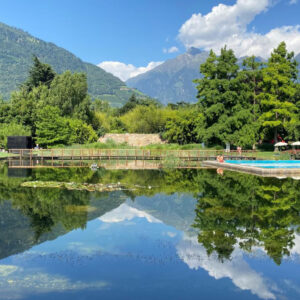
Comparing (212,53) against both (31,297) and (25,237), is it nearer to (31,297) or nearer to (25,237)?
(25,237)

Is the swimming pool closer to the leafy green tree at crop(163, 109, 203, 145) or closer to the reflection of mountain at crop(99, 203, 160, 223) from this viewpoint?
the reflection of mountain at crop(99, 203, 160, 223)

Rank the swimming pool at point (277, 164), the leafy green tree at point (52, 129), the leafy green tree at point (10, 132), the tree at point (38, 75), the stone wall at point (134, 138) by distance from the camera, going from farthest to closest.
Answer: the tree at point (38, 75)
the stone wall at point (134, 138)
the leafy green tree at point (10, 132)
the leafy green tree at point (52, 129)
the swimming pool at point (277, 164)

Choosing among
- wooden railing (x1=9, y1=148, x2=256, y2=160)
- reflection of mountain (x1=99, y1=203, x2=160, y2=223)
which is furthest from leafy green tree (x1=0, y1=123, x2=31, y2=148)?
reflection of mountain (x1=99, y1=203, x2=160, y2=223)

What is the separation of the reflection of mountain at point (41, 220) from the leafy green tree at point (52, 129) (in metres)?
29.8

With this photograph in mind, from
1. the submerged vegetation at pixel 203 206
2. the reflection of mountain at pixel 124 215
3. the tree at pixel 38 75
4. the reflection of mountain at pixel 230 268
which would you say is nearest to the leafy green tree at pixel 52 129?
the tree at pixel 38 75

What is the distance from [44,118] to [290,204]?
3458 centimetres

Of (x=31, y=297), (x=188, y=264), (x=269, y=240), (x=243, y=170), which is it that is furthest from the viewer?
(x=243, y=170)

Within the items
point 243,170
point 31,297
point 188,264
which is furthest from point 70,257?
point 243,170

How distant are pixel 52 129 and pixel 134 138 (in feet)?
43.6

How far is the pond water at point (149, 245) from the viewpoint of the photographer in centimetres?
578

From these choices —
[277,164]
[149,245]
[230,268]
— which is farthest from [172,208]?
[277,164]

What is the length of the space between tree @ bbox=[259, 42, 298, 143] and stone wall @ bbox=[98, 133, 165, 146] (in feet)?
54.0

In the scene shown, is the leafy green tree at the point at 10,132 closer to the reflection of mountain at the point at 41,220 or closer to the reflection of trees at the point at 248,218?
the reflection of mountain at the point at 41,220

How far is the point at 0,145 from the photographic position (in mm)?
43469
